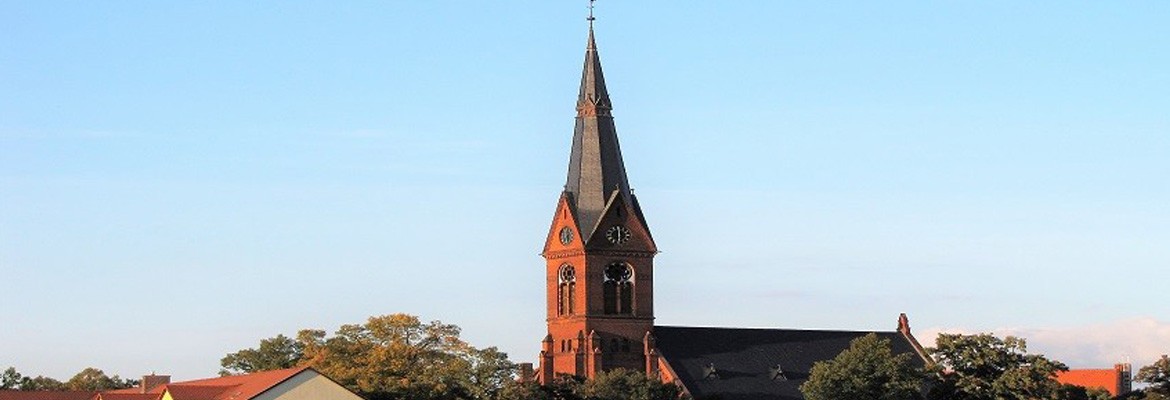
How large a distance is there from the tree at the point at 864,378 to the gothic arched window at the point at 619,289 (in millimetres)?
14013

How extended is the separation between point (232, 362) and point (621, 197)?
34.4 m

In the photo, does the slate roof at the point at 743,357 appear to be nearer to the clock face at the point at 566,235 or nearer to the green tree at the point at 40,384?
the clock face at the point at 566,235

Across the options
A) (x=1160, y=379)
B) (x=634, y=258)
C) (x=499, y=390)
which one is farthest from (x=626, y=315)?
(x=1160, y=379)

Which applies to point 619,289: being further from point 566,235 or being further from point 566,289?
point 566,235

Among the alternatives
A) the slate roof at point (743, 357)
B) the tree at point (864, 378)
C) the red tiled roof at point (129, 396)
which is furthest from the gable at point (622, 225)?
the red tiled roof at point (129, 396)

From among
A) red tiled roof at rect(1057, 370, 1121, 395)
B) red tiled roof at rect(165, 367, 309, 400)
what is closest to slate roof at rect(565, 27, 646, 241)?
red tiled roof at rect(165, 367, 309, 400)

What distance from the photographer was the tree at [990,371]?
129m

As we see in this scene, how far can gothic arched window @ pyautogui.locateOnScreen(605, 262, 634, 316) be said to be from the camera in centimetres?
14175

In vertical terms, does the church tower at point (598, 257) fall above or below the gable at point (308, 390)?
above

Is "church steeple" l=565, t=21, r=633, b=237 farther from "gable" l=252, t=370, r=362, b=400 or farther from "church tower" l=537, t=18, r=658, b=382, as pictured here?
"gable" l=252, t=370, r=362, b=400

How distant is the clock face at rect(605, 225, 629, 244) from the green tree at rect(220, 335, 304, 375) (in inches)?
1015

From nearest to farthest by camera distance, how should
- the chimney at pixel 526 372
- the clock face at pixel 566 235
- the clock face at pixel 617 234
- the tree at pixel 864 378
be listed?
1. the tree at pixel 864 378
2. the chimney at pixel 526 372
3. the clock face at pixel 617 234
4. the clock face at pixel 566 235

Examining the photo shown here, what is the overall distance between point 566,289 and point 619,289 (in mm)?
3012

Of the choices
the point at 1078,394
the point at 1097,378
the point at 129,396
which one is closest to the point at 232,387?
the point at 129,396
